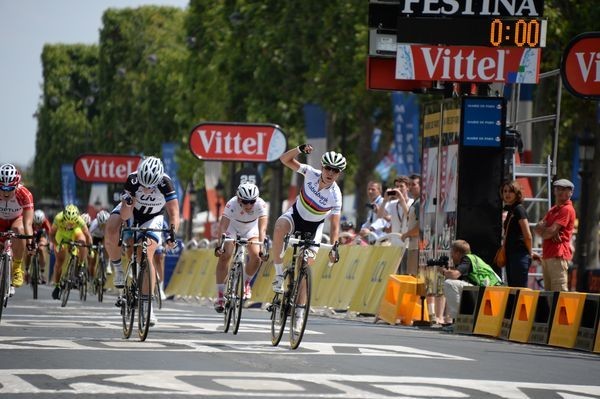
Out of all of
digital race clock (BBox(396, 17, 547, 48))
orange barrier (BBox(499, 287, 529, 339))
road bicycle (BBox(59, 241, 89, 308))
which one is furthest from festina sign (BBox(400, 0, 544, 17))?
road bicycle (BBox(59, 241, 89, 308))

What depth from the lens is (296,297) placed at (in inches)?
652

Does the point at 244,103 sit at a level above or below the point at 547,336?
above

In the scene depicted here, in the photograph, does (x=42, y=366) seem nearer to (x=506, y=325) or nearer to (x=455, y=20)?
(x=506, y=325)

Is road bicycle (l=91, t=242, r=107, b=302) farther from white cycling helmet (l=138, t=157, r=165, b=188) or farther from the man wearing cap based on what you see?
white cycling helmet (l=138, t=157, r=165, b=188)

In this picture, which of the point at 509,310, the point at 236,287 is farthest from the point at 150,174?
the point at 509,310

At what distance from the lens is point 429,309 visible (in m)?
23.7

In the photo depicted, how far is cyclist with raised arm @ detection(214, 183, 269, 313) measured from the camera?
65.5 feet

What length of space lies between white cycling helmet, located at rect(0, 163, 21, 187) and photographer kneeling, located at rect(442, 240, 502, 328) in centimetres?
546

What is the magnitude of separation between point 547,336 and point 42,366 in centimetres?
768

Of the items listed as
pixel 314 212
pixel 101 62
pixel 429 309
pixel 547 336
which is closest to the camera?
pixel 314 212

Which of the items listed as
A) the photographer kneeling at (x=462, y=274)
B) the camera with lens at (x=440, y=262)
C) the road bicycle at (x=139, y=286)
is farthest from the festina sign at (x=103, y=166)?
the road bicycle at (x=139, y=286)

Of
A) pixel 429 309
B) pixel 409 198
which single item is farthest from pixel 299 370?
pixel 409 198

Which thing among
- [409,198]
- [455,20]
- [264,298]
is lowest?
[264,298]

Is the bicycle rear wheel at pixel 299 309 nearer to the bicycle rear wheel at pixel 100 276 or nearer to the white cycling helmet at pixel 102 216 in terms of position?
the white cycling helmet at pixel 102 216
